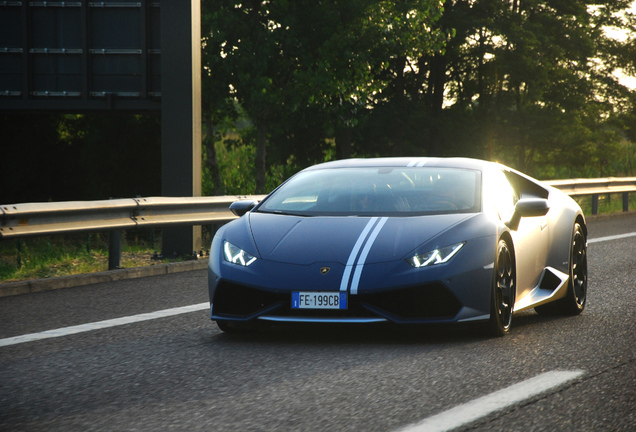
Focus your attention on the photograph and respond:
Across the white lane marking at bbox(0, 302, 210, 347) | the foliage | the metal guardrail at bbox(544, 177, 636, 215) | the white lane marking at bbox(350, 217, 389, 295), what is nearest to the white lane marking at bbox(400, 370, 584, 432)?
the white lane marking at bbox(350, 217, 389, 295)

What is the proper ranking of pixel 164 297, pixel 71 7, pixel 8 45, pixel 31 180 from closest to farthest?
pixel 164 297, pixel 71 7, pixel 8 45, pixel 31 180

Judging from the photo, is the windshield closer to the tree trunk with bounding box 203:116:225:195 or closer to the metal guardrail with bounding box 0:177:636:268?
the metal guardrail with bounding box 0:177:636:268

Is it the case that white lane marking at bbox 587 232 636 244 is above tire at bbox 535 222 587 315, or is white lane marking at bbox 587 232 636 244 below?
below

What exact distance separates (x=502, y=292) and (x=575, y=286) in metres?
1.59

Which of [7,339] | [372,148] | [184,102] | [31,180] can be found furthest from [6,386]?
[372,148]

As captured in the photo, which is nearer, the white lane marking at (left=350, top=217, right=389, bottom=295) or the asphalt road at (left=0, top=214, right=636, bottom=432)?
the asphalt road at (left=0, top=214, right=636, bottom=432)

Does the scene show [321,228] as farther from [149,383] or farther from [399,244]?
[149,383]

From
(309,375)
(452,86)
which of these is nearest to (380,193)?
(309,375)

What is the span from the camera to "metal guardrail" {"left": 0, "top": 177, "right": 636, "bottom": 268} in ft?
31.7

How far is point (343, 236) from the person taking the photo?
6301 millimetres

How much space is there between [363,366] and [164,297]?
373cm

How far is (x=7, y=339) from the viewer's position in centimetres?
662

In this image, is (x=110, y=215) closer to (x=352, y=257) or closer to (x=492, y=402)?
(x=352, y=257)

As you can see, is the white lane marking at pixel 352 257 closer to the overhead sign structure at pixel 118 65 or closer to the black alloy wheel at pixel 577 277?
the black alloy wheel at pixel 577 277
